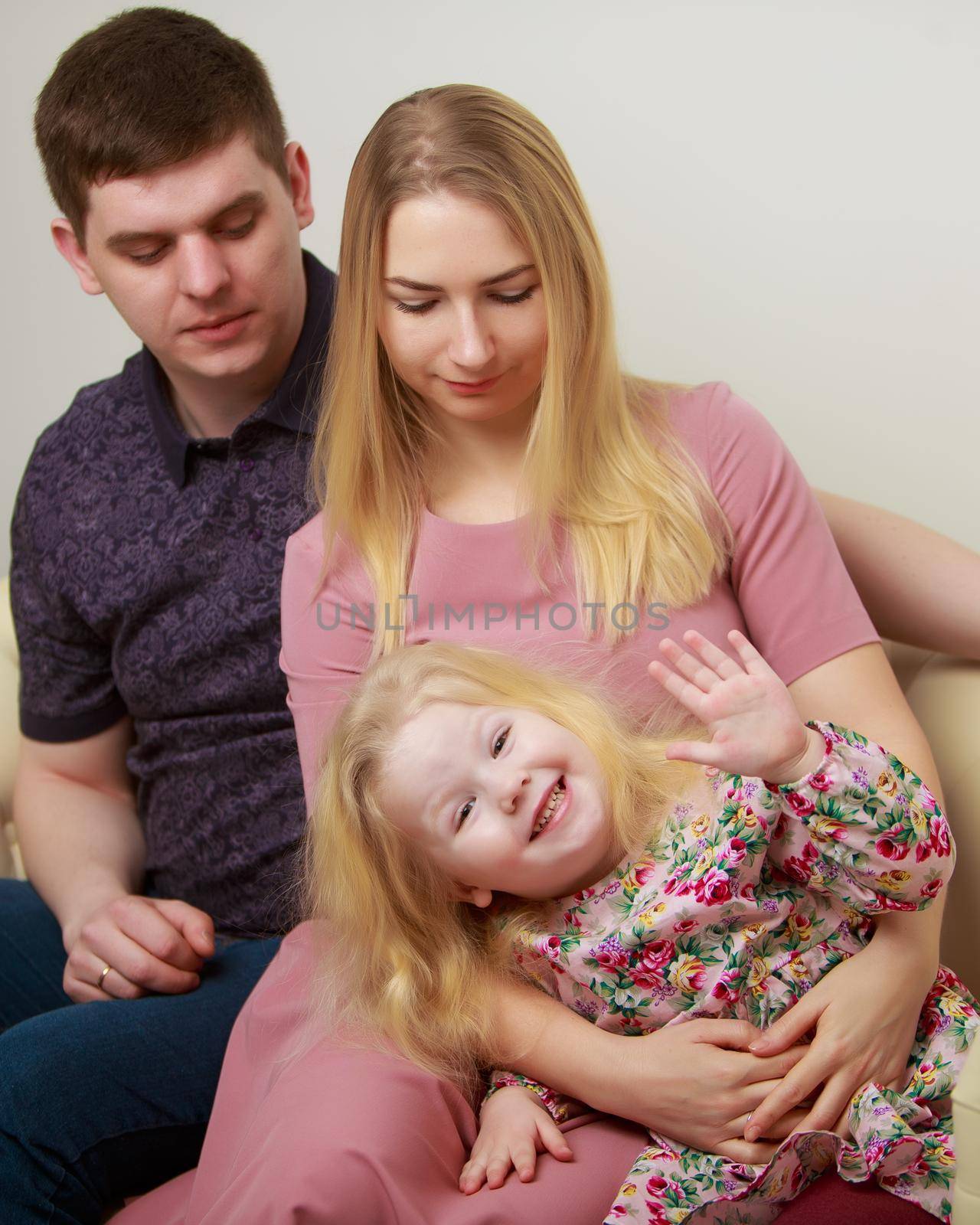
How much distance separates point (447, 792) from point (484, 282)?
0.56 metres

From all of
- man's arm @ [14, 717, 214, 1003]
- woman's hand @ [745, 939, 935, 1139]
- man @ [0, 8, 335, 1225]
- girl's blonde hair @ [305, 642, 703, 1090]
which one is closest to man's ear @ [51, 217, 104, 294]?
man @ [0, 8, 335, 1225]

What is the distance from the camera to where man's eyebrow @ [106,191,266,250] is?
1.82m

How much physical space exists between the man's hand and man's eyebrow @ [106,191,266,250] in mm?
884

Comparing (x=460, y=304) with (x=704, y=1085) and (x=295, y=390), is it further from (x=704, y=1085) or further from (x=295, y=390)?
(x=704, y=1085)

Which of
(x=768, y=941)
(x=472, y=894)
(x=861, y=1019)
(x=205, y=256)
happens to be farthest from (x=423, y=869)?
(x=205, y=256)

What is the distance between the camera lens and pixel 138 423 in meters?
2.07

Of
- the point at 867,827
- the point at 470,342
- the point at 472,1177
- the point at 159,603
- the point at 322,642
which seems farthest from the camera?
the point at 159,603

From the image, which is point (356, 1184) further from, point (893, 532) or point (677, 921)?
point (893, 532)

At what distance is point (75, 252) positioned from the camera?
2.01m

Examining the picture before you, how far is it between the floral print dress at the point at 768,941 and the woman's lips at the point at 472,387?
1.65 feet

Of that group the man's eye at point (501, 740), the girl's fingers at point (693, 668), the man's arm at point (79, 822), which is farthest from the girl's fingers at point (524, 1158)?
the man's arm at point (79, 822)

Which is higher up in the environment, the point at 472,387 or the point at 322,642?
the point at 472,387

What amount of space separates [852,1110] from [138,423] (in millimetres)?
1357

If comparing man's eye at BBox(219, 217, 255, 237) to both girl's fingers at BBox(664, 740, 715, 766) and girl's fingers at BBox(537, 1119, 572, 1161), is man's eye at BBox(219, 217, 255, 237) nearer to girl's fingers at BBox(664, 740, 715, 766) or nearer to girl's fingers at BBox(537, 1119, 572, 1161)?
girl's fingers at BBox(664, 740, 715, 766)
